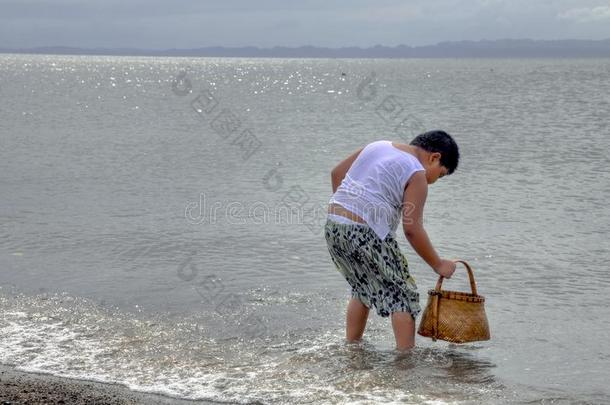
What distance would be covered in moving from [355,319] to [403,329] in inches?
17.0

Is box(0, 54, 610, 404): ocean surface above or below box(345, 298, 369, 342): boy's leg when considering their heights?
below

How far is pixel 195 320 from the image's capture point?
717 cm

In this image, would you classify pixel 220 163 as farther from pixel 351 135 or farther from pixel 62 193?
pixel 351 135

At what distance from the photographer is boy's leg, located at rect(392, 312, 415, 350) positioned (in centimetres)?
571

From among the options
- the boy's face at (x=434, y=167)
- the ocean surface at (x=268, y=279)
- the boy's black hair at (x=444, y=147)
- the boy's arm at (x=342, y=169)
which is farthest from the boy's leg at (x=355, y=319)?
the boy's black hair at (x=444, y=147)

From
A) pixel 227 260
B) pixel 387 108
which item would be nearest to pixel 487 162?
pixel 227 260

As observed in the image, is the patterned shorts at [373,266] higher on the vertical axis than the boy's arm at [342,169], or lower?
lower

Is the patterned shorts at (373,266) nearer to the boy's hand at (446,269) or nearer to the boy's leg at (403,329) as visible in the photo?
the boy's leg at (403,329)

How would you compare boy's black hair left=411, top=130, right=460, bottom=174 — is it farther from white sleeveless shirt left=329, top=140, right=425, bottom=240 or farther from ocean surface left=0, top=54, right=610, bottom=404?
ocean surface left=0, top=54, right=610, bottom=404

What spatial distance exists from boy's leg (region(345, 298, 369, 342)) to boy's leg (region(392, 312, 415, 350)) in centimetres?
29

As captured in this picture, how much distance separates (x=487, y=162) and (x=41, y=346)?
14816 millimetres

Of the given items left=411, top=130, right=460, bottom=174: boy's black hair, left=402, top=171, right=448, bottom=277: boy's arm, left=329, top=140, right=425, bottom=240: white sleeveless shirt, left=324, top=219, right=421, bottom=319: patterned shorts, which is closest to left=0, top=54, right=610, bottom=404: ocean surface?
left=324, top=219, right=421, bottom=319: patterned shorts

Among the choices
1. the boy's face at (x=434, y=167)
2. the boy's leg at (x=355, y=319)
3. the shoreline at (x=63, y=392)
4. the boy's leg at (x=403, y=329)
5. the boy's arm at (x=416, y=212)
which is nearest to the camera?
the shoreline at (x=63, y=392)

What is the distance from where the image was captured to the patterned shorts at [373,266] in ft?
18.1
